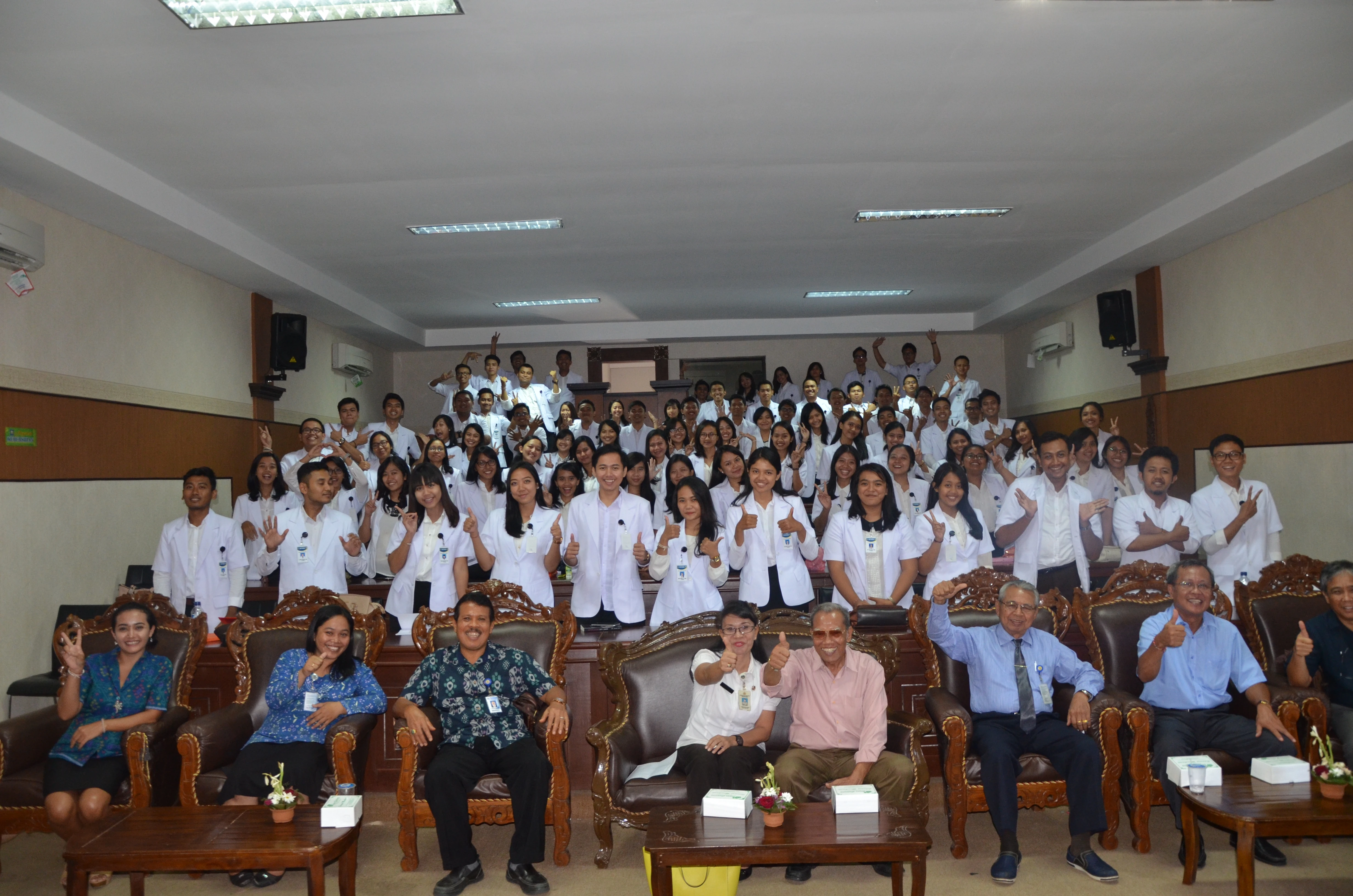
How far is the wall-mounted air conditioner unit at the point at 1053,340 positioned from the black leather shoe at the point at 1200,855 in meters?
6.96

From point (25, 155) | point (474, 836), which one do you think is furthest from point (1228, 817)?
point (25, 155)

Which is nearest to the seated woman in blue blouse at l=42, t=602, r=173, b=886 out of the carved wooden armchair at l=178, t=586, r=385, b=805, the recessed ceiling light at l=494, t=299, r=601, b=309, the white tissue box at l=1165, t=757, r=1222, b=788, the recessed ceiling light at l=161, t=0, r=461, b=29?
the carved wooden armchair at l=178, t=586, r=385, b=805

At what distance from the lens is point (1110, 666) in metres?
3.81

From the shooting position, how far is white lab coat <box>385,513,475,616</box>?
15.3 feet

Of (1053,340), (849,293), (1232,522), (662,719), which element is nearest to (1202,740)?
(1232,522)

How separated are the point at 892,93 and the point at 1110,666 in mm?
2921

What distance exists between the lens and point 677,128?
4.86m

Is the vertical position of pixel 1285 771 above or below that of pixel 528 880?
above

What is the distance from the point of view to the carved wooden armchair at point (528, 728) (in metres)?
3.33

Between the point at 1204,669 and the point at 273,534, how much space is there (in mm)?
4499

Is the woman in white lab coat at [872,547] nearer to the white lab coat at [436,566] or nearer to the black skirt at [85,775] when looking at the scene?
the white lab coat at [436,566]

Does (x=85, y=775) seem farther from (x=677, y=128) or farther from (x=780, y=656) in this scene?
(x=677, y=128)

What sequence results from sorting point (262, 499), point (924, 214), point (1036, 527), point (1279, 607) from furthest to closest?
point (924, 214) < point (262, 499) < point (1036, 527) < point (1279, 607)

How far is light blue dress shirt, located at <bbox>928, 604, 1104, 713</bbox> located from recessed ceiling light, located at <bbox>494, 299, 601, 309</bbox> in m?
6.65
